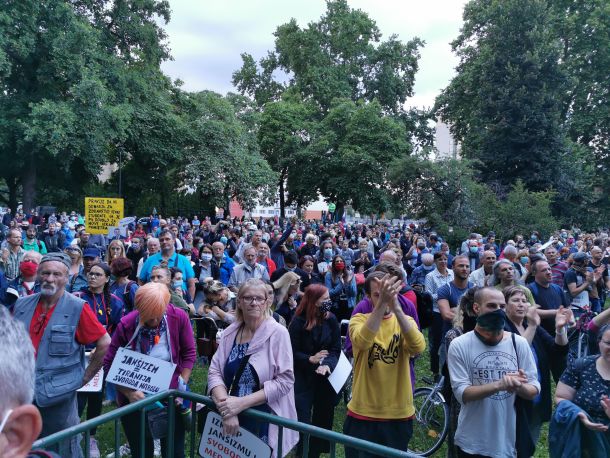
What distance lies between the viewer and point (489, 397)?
3.40 m

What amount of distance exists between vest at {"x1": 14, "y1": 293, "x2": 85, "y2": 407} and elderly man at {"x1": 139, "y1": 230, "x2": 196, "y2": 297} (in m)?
3.40

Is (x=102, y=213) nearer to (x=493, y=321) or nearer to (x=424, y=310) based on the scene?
(x=424, y=310)

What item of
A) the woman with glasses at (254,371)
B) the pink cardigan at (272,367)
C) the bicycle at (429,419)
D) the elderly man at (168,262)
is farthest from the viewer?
the elderly man at (168,262)

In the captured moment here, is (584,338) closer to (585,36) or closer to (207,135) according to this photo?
(207,135)

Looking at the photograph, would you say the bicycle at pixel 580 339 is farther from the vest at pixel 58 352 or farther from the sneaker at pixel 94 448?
the sneaker at pixel 94 448

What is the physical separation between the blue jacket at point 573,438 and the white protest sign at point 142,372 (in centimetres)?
247

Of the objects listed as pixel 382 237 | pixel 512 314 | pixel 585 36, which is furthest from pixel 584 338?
pixel 585 36

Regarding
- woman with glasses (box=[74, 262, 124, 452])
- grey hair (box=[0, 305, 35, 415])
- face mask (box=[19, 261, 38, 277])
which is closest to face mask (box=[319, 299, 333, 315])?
woman with glasses (box=[74, 262, 124, 452])

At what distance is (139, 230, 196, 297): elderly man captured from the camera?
7133 millimetres

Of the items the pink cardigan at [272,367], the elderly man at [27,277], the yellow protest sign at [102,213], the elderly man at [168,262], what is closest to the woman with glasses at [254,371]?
the pink cardigan at [272,367]

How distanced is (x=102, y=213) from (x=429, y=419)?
9.48 metres

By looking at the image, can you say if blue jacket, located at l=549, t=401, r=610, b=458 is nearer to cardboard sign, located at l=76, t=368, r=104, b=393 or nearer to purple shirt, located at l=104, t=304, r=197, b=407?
purple shirt, located at l=104, t=304, r=197, b=407

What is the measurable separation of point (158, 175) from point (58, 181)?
18.5 ft

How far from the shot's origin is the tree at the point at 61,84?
23.5 meters
